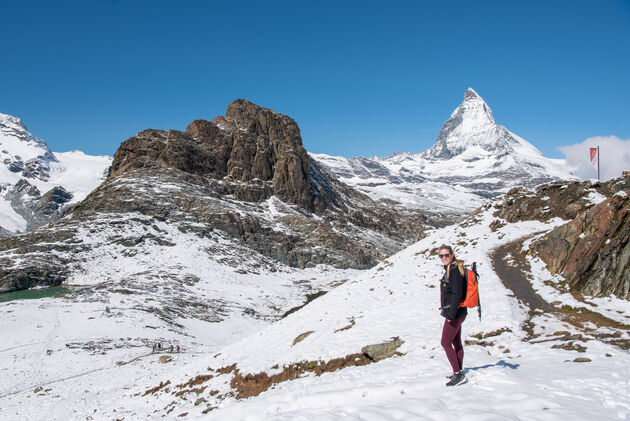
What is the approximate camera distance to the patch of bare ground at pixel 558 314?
12.5 metres

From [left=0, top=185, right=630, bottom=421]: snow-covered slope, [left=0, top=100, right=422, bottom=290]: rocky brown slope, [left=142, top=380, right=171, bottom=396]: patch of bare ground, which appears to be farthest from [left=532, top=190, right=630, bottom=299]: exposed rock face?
[left=0, top=100, right=422, bottom=290]: rocky brown slope

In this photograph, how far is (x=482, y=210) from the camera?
130ft

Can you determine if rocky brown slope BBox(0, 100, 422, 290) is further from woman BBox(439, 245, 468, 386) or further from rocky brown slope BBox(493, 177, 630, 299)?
woman BBox(439, 245, 468, 386)

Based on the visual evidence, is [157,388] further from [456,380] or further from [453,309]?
[453,309]

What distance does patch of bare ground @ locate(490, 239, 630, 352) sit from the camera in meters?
12.5

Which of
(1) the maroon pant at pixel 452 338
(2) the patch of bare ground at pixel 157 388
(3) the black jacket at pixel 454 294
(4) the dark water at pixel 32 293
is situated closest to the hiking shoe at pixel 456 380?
(1) the maroon pant at pixel 452 338

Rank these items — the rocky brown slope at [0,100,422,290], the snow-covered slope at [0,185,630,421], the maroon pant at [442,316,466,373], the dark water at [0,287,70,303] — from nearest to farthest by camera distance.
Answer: the snow-covered slope at [0,185,630,421] < the maroon pant at [442,316,466,373] < the dark water at [0,287,70,303] < the rocky brown slope at [0,100,422,290]

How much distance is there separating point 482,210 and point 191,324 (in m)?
40.3

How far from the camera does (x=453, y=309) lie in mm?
8766

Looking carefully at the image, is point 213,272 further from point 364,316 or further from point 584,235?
point 584,235

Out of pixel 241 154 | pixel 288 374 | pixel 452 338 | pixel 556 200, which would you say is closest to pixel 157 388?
pixel 288 374

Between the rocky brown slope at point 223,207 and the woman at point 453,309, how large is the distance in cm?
8404

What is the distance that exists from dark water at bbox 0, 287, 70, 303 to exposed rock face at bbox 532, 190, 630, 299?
75878 millimetres

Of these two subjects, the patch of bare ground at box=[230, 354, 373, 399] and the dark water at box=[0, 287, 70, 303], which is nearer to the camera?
the patch of bare ground at box=[230, 354, 373, 399]
